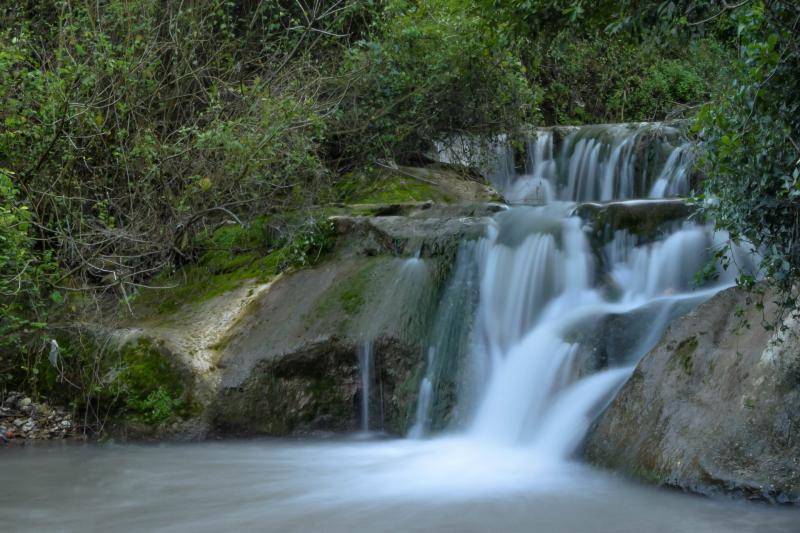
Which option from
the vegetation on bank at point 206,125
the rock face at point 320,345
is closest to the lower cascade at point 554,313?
the rock face at point 320,345

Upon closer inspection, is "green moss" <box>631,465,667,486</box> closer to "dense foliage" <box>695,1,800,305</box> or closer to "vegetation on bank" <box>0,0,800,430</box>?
"dense foliage" <box>695,1,800,305</box>

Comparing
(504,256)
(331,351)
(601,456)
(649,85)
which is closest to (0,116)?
(331,351)

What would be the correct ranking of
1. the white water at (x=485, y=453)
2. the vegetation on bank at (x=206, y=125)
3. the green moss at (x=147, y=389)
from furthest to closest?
the vegetation on bank at (x=206, y=125) < the green moss at (x=147, y=389) < the white water at (x=485, y=453)

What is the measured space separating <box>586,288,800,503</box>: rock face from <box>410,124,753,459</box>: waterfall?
0.47 meters

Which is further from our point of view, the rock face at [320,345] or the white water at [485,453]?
the rock face at [320,345]

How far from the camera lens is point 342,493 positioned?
6.23 metres

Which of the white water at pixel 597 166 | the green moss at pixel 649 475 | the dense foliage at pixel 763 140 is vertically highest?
the white water at pixel 597 166

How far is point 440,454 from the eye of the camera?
723 centimetres

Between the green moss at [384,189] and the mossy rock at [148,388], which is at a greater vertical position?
the green moss at [384,189]

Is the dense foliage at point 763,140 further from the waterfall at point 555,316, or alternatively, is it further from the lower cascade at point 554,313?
the lower cascade at point 554,313

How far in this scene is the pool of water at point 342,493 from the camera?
17.7 ft

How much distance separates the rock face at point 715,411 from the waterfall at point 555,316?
47cm

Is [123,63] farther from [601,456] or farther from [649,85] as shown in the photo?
[649,85]

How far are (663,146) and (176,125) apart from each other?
22.2ft
